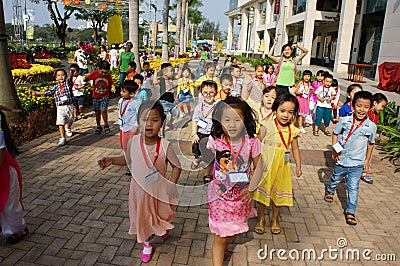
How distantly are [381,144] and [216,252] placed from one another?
19.4ft

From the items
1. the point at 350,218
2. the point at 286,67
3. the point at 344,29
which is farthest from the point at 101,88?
the point at 344,29

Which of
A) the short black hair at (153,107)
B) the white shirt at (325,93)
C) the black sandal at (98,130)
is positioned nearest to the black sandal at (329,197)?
the short black hair at (153,107)

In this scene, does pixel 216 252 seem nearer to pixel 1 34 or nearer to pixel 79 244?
pixel 79 244

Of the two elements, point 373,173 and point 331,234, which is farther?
point 373,173

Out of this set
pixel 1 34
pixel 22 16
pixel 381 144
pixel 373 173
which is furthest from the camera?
pixel 22 16

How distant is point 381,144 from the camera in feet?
23.1

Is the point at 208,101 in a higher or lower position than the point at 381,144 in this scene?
higher

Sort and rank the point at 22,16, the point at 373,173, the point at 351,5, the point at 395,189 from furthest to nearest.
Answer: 1. the point at 22,16
2. the point at 351,5
3. the point at 373,173
4. the point at 395,189

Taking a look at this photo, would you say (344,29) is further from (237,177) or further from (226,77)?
(237,177)

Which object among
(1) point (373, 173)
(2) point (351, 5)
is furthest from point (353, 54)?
(1) point (373, 173)

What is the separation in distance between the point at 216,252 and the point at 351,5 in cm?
2101

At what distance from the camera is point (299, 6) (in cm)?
2878

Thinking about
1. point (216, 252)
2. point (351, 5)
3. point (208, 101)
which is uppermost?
point (351, 5)

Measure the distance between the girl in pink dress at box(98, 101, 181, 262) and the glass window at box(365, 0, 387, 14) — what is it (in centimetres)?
2076
